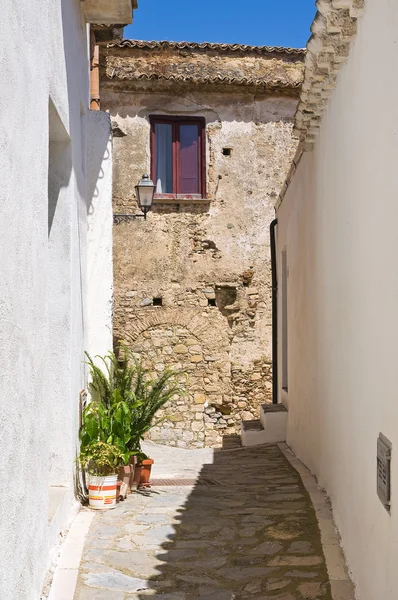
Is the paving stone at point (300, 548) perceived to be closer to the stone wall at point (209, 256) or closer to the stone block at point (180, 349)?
the stone wall at point (209, 256)

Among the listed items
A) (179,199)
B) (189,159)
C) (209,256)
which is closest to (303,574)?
(209,256)

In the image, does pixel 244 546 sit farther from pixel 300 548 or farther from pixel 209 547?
pixel 300 548

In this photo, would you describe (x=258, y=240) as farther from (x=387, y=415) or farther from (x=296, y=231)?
(x=387, y=415)

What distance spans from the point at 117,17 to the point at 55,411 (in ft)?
13.2

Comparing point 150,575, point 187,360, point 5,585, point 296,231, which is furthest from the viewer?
point 187,360

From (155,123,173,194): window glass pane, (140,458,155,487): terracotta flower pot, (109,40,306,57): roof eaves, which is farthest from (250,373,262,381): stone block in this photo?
(140,458,155,487): terracotta flower pot

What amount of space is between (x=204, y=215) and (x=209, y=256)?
85 cm

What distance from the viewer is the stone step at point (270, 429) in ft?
37.6

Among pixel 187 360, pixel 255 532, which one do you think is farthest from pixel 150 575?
pixel 187 360

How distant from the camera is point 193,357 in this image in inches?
622

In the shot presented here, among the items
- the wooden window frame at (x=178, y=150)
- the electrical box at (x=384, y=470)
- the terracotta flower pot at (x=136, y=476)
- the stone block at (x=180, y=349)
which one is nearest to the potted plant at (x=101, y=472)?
the terracotta flower pot at (x=136, y=476)

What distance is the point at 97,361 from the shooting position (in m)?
8.34

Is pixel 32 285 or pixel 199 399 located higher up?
pixel 32 285

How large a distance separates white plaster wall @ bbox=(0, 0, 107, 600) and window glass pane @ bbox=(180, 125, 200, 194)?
9917 mm
